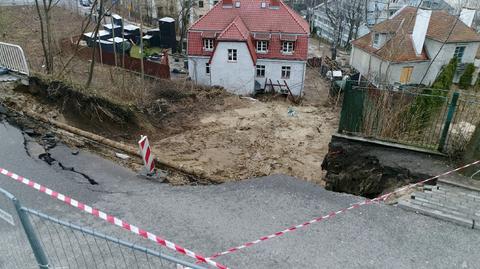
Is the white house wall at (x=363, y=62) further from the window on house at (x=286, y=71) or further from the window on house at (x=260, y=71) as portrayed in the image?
the window on house at (x=260, y=71)

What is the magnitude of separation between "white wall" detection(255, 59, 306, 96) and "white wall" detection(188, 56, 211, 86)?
4351 millimetres

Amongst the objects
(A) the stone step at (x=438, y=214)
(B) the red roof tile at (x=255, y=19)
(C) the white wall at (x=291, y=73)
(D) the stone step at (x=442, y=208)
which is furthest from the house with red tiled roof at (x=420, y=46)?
(A) the stone step at (x=438, y=214)

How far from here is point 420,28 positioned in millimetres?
27875

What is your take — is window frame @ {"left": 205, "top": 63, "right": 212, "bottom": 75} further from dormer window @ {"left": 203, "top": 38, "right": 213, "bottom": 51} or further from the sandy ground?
the sandy ground

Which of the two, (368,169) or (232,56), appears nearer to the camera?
(368,169)

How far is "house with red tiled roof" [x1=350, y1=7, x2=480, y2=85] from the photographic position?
1113 inches

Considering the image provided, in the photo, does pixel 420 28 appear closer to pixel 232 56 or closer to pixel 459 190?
pixel 232 56

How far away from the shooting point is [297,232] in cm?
619

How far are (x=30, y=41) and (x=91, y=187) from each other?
2783cm

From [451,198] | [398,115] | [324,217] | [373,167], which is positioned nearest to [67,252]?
[324,217]

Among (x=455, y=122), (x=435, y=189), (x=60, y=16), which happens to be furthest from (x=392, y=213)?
(x=60, y=16)

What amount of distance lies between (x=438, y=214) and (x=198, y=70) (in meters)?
25.7

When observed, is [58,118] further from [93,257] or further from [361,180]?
[361,180]

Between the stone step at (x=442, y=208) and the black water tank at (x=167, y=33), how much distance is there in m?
37.6
